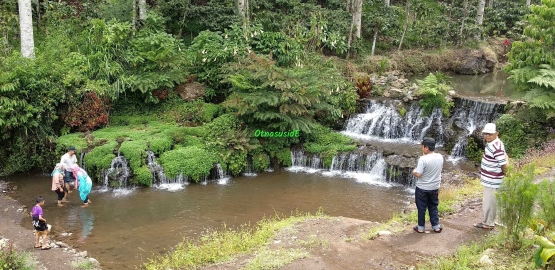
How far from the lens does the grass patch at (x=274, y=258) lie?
7.11m

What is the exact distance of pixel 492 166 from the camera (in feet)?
24.1

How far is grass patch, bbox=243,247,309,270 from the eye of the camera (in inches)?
280

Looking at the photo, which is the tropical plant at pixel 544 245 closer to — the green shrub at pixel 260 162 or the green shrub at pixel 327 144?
the green shrub at pixel 327 144

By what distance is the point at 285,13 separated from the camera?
2606 cm

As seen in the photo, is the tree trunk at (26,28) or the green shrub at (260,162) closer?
the green shrub at (260,162)

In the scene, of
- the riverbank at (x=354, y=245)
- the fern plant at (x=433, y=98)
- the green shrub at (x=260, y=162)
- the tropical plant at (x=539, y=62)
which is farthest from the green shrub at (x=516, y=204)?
the fern plant at (x=433, y=98)

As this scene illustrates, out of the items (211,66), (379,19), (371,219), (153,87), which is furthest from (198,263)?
(379,19)

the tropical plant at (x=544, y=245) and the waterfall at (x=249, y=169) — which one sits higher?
the tropical plant at (x=544, y=245)

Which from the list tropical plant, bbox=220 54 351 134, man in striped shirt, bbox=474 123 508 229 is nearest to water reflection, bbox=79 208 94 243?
tropical plant, bbox=220 54 351 134

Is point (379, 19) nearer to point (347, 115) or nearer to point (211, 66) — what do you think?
point (347, 115)

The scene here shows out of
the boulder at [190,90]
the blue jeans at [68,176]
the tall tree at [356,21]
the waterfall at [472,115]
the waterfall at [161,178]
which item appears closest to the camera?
the blue jeans at [68,176]

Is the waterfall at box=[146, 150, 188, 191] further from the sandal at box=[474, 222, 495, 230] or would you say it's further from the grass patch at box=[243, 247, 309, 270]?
the sandal at box=[474, 222, 495, 230]

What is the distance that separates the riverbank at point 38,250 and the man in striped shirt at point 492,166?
7.45 m

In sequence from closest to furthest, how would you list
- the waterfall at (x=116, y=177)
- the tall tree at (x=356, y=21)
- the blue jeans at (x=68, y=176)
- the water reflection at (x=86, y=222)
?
the water reflection at (x=86, y=222) < the blue jeans at (x=68, y=176) < the waterfall at (x=116, y=177) < the tall tree at (x=356, y=21)
